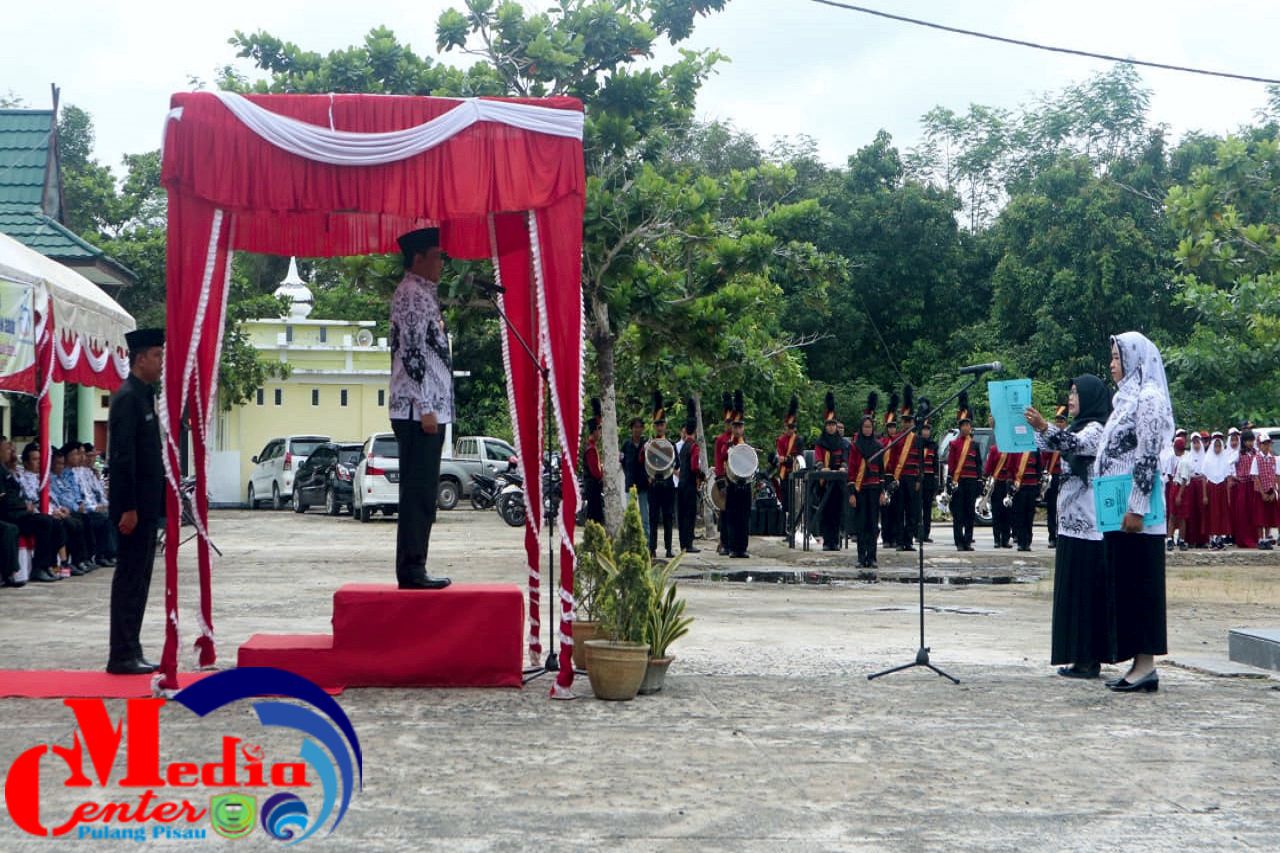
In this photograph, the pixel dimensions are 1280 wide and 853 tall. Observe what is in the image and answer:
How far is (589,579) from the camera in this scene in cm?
882

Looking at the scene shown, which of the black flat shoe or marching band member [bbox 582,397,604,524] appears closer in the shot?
the black flat shoe

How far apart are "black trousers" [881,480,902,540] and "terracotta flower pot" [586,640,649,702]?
1407cm

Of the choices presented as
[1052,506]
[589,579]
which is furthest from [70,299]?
[1052,506]

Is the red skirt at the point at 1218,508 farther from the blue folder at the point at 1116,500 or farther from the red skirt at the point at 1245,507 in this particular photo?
the blue folder at the point at 1116,500

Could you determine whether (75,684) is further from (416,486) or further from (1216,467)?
(1216,467)

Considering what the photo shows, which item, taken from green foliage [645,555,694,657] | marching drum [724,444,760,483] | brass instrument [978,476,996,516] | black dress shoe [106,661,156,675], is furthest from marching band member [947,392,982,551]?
black dress shoe [106,661,156,675]

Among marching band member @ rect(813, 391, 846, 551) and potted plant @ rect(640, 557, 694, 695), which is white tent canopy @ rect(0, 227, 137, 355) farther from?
marching band member @ rect(813, 391, 846, 551)

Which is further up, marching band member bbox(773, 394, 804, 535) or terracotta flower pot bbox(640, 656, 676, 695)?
marching band member bbox(773, 394, 804, 535)

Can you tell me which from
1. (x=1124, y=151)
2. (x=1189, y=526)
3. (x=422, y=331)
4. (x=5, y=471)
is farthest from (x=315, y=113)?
(x=1124, y=151)

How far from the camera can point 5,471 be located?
1512 cm

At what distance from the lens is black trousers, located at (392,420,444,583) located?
342 inches

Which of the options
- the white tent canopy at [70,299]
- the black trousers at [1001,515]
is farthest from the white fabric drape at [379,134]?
the black trousers at [1001,515]

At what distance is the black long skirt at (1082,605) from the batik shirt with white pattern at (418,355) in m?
3.78

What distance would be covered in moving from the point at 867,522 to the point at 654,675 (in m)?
11.0
